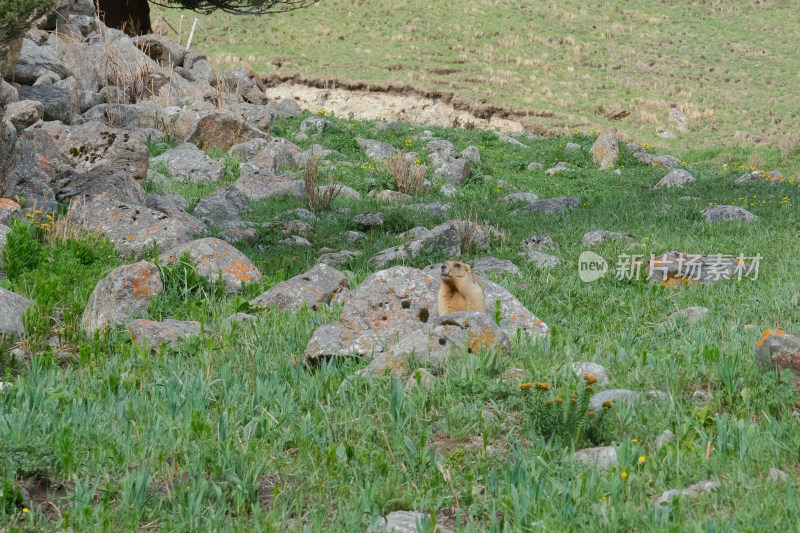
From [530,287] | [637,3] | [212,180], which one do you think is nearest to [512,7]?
[637,3]

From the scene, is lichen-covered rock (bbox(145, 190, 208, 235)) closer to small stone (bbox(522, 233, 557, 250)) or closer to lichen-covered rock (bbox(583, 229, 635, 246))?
small stone (bbox(522, 233, 557, 250))

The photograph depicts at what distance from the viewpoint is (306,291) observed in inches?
227

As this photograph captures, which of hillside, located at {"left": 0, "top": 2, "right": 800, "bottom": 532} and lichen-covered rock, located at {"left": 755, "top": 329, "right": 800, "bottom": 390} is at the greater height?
lichen-covered rock, located at {"left": 755, "top": 329, "right": 800, "bottom": 390}

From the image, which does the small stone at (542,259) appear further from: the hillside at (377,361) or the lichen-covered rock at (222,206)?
the lichen-covered rock at (222,206)

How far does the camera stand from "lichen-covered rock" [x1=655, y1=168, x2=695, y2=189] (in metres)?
13.4

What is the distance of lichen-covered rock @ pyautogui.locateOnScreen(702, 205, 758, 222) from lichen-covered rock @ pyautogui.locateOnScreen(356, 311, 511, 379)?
20.3 feet

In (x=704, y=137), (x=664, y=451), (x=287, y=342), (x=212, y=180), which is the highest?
(x=664, y=451)

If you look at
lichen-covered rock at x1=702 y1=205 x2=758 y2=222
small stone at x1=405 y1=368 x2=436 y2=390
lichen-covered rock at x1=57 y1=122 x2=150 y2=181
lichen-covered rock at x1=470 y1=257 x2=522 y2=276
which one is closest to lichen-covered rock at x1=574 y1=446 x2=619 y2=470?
small stone at x1=405 y1=368 x2=436 y2=390

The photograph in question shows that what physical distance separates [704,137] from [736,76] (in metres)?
10.8

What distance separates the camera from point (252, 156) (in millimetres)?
13672

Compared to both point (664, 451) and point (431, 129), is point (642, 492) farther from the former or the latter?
point (431, 129)

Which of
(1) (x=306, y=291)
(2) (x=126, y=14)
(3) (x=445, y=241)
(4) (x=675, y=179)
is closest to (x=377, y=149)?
(4) (x=675, y=179)

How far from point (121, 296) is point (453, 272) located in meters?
2.70

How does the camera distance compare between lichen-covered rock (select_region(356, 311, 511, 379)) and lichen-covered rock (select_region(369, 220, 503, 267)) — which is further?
lichen-covered rock (select_region(369, 220, 503, 267))
